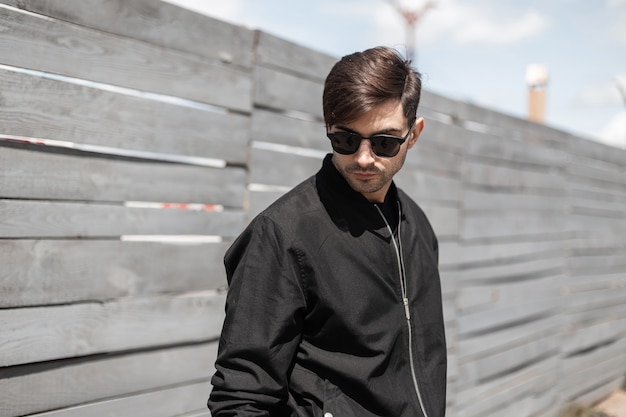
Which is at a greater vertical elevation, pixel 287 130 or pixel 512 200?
pixel 287 130

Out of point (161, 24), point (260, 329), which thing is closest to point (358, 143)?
point (260, 329)

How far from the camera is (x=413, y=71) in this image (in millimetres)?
1887

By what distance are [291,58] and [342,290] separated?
5.51 feet

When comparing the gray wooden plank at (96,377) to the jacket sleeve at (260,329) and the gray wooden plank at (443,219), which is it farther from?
the gray wooden plank at (443,219)

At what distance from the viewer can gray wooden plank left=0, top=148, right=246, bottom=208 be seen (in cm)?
208

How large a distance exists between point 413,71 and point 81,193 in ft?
3.89

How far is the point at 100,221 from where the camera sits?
2283mm

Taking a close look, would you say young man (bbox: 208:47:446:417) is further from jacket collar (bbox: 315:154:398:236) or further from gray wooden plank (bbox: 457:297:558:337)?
gray wooden plank (bbox: 457:297:558:337)

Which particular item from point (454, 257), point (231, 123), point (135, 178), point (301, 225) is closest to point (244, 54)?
point (231, 123)

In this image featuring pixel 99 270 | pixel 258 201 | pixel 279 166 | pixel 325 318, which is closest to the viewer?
pixel 325 318

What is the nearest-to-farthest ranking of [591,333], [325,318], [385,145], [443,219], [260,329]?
[260,329] → [325,318] → [385,145] → [443,219] → [591,333]

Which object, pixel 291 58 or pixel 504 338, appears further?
pixel 504 338

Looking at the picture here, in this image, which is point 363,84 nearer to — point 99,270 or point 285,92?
point 99,270

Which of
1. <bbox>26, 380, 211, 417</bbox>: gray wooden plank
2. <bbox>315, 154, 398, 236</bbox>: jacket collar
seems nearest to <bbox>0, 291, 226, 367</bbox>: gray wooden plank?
<bbox>26, 380, 211, 417</bbox>: gray wooden plank
